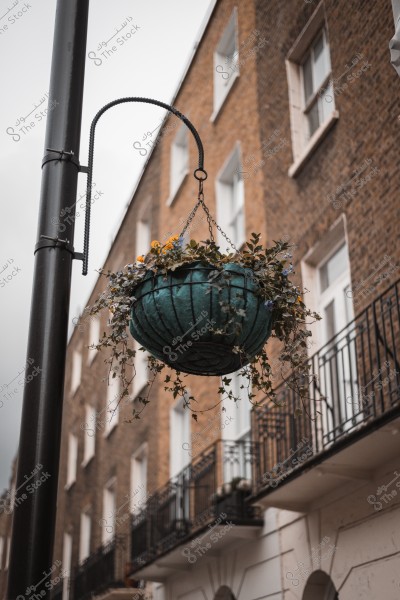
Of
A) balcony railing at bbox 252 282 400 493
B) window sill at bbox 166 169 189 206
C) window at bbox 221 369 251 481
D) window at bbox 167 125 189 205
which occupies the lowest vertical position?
balcony railing at bbox 252 282 400 493

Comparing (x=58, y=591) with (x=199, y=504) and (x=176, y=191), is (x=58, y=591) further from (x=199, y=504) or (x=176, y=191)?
(x=176, y=191)

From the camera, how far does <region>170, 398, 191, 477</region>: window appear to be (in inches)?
648

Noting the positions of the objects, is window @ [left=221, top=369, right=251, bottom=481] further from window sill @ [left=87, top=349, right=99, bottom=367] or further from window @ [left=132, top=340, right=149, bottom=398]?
window sill @ [left=87, top=349, right=99, bottom=367]

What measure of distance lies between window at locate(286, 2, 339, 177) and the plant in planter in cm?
773

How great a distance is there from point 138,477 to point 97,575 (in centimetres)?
263

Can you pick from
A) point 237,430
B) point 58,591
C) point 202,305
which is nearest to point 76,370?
point 58,591

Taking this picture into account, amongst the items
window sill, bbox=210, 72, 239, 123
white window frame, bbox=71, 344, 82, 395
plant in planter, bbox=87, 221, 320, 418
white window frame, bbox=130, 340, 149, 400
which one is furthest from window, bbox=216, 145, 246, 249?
white window frame, bbox=71, 344, 82, 395

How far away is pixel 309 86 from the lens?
12.9 metres

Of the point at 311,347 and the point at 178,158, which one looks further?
the point at 178,158

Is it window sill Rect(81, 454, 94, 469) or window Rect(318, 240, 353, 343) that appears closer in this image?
window Rect(318, 240, 353, 343)

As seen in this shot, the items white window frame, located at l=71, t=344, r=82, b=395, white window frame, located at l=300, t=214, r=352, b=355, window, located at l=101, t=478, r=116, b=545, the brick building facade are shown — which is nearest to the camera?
the brick building facade

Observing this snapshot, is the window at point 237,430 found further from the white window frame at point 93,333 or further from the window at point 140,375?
the white window frame at point 93,333

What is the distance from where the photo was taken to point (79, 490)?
25.5 metres

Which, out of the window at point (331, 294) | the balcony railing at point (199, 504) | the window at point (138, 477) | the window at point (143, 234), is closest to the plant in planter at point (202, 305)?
the window at point (331, 294)
